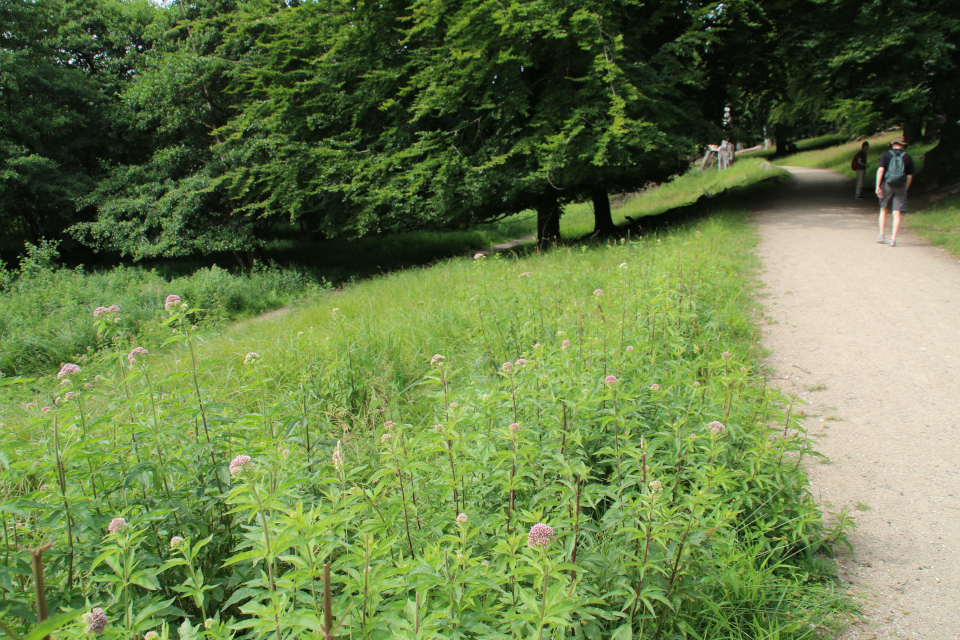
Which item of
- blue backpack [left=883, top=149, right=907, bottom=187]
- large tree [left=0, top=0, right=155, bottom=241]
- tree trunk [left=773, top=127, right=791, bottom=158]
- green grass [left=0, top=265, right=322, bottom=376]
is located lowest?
green grass [left=0, top=265, right=322, bottom=376]

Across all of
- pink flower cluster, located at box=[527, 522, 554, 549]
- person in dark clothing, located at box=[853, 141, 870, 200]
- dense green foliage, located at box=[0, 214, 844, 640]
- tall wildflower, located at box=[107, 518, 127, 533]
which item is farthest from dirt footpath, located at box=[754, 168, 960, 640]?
person in dark clothing, located at box=[853, 141, 870, 200]

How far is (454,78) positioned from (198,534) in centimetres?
1220

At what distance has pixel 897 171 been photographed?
1000 cm

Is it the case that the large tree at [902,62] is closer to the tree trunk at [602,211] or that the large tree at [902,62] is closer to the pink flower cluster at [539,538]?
the tree trunk at [602,211]

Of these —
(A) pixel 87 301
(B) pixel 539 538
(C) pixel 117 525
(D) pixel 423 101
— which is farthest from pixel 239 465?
(A) pixel 87 301

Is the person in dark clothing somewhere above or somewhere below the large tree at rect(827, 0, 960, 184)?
below

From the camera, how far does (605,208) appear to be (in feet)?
53.3

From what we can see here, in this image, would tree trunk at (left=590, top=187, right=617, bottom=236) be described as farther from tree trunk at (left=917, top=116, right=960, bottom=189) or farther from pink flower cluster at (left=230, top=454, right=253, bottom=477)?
A: pink flower cluster at (left=230, top=454, right=253, bottom=477)

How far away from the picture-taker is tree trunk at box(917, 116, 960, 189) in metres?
14.2

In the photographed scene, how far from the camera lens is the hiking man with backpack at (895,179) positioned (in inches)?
392

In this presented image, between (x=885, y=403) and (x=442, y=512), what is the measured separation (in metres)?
4.02

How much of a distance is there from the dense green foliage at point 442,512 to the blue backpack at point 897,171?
863 cm

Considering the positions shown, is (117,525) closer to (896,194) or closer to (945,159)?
(896,194)

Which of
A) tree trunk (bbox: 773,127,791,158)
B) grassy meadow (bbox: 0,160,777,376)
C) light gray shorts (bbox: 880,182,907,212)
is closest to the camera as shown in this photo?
grassy meadow (bbox: 0,160,777,376)
